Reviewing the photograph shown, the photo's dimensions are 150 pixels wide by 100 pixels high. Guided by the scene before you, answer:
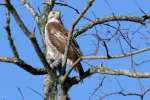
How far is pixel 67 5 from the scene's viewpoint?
995cm

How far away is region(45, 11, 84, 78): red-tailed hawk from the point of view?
9.49 m

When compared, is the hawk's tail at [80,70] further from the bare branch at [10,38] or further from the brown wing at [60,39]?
the bare branch at [10,38]

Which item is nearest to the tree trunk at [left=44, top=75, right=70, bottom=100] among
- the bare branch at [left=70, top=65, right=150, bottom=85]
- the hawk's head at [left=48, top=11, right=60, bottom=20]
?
the bare branch at [left=70, top=65, right=150, bottom=85]

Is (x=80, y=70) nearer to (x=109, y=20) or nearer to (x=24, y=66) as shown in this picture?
(x=24, y=66)

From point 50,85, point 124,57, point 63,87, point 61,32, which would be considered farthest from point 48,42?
point 124,57

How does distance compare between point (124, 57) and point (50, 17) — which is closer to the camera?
point (124, 57)

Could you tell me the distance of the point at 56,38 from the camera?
392 inches

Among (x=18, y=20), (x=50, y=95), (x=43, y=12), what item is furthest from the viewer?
(x=43, y=12)

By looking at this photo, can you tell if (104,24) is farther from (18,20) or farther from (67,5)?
(18,20)

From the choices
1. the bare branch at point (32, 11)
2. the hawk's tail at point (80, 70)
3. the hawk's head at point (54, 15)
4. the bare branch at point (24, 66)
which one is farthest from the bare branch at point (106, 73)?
the hawk's head at point (54, 15)

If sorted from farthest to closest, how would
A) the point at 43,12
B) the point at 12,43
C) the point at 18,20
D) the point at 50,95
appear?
1. the point at 43,12
2. the point at 50,95
3. the point at 12,43
4. the point at 18,20

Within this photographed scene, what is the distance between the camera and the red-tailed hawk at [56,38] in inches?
374

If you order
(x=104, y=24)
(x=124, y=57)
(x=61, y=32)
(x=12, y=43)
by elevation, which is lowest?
(x=124, y=57)

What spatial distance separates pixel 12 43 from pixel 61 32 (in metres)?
2.44
